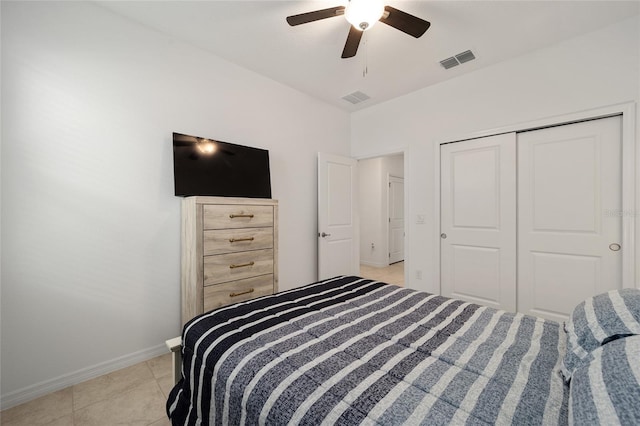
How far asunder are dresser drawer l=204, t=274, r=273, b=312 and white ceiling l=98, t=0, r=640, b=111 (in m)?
2.16

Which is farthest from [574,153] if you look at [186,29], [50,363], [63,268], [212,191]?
[50,363]

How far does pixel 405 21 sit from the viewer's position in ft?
5.80

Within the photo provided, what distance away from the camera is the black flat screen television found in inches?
92.0

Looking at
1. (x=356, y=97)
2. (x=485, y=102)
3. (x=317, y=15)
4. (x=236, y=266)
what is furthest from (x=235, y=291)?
(x=485, y=102)

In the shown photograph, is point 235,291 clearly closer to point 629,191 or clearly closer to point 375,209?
point 629,191

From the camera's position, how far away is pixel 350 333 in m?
1.21

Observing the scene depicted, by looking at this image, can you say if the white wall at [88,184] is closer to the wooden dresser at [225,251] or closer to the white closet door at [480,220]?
the wooden dresser at [225,251]

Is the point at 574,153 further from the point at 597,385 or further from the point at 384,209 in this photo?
the point at 384,209

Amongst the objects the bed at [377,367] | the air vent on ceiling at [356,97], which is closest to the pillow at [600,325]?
the bed at [377,367]

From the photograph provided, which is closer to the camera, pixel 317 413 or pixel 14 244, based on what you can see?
pixel 317 413

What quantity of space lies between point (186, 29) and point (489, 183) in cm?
329

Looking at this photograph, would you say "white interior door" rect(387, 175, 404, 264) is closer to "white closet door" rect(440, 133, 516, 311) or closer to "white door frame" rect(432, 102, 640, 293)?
"white closet door" rect(440, 133, 516, 311)

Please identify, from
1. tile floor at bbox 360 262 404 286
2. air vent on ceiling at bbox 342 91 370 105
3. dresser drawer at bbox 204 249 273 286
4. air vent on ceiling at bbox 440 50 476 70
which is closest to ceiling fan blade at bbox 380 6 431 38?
air vent on ceiling at bbox 440 50 476 70

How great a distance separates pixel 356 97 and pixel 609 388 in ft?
11.7
